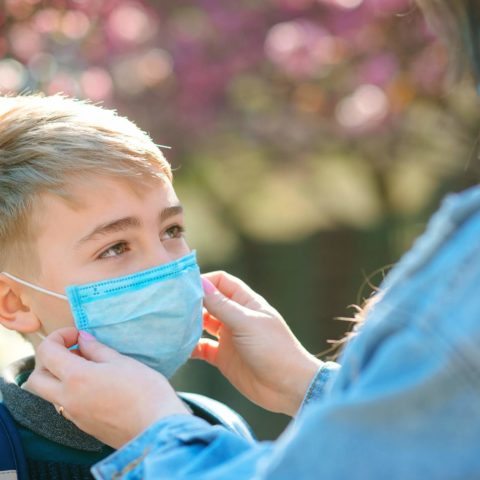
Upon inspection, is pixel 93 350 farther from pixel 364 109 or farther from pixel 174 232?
pixel 364 109

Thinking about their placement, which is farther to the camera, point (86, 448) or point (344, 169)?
point (344, 169)

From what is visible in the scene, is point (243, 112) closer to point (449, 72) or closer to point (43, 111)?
point (43, 111)

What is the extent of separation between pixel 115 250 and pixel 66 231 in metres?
0.13

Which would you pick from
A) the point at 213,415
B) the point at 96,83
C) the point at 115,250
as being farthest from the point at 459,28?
the point at 96,83

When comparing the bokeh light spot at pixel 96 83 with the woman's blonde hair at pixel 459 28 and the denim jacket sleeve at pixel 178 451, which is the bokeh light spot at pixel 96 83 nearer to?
the woman's blonde hair at pixel 459 28

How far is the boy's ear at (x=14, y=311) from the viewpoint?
2.49 m

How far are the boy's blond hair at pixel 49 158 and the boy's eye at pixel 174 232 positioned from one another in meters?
0.15

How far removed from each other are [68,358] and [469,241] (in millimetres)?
1048

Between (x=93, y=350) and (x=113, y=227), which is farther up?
(x=113, y=227)

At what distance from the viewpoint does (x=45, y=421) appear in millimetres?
2312

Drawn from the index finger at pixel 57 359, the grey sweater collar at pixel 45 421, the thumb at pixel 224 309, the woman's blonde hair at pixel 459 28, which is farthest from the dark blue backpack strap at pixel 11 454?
the woman's blonde hair at pixel 459 28

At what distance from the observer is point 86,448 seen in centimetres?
233

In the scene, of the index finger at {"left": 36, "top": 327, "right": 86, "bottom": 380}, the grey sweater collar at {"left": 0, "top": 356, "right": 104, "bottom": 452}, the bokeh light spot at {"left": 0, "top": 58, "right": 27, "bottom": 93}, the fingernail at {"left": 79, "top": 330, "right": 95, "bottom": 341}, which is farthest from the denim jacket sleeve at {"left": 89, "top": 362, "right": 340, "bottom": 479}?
the bokeh light spot at {"left": 0, "top": 58, "right": 27, "bottom": 93}

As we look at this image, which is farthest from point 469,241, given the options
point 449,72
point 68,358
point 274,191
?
point 274,191
